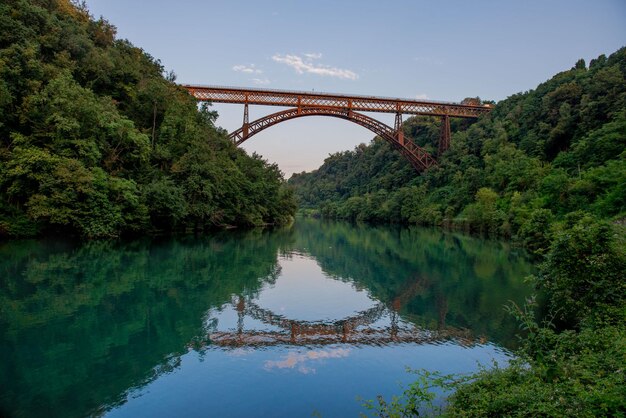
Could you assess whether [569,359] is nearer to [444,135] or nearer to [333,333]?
[333,333]

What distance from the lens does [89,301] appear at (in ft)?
32.8

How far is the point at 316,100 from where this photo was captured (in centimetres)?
4050

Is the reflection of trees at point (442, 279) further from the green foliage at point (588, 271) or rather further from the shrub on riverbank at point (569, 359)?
the shrub on riverbank at point (569, 359)

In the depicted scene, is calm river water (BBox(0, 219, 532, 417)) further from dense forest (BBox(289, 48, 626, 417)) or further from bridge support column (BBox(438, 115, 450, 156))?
bridge support column (BBox(438, 115, 450, 156))

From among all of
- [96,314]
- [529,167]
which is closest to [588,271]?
[96,314]

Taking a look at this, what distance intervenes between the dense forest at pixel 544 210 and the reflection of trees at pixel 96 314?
142 inches

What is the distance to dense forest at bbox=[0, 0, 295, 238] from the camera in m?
19.2

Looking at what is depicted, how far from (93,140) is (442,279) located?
54.6 feet

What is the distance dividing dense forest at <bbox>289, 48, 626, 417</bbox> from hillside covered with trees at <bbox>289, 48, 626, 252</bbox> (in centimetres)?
11

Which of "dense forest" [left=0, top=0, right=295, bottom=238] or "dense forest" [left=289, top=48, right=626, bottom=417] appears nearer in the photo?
"dense forest" [left=289, top=48, right=626, bottom=417]

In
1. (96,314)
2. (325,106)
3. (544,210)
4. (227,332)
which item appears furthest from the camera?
(325,106)

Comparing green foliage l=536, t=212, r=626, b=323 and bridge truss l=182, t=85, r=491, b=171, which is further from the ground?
bridge truss l=182, t=85, r=491, b=171

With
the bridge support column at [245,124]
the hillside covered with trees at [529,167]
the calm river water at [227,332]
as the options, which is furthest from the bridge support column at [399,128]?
the calm river water at [227,332]

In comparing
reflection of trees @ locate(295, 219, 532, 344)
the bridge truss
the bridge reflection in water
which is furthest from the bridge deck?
the bridge reflection in water
